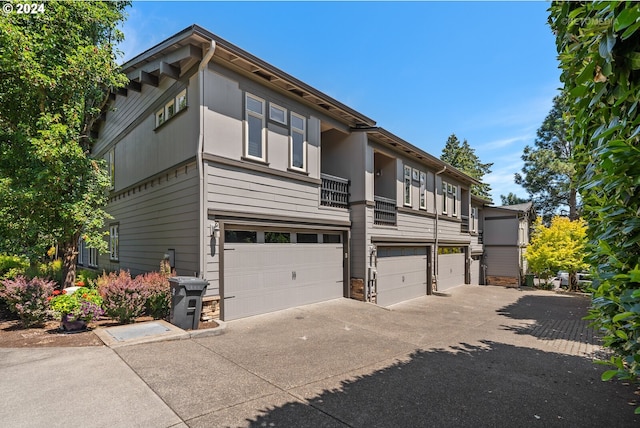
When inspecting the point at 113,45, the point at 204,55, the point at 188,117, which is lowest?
the point at 188,117

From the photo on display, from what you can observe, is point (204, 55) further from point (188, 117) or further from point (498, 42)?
point (498, 42)

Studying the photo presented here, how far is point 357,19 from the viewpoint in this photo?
9.09 m

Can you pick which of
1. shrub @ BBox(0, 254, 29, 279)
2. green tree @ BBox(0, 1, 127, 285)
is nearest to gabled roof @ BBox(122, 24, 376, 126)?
Result: green tree @ BBox(0, 1, 127, 285)

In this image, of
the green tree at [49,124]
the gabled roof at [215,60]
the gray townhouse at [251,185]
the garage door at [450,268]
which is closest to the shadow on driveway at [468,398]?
the gray townhouse at [251,185]

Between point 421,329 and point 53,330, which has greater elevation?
point 53,330

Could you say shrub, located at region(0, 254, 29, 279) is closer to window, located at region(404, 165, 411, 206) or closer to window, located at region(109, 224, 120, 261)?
window, located at region(109, 224, 120, 261)

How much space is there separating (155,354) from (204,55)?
6633 millimetres

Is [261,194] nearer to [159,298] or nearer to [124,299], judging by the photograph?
[159,298]

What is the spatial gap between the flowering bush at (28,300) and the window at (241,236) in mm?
4013

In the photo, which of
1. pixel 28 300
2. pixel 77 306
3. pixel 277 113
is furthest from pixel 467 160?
pixel 28 300

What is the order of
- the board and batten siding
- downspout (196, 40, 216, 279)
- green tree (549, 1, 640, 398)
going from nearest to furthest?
green tree (549, 1, 640, 398)
downspout (196, 40, 216, 279)
the board and batten siding

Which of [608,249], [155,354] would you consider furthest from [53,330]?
[608,249]

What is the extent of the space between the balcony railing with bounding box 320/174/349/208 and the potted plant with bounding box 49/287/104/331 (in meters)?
6.82

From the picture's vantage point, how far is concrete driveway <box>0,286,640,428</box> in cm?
370
